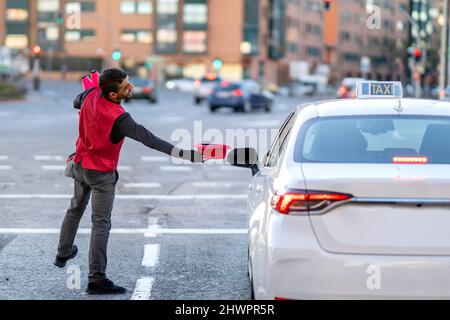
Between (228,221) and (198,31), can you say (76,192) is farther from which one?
(198,31)

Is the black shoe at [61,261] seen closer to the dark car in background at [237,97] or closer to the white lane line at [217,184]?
the white lane line at [217,184]

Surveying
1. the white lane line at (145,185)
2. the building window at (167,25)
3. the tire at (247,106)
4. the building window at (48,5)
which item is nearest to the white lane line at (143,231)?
the white lane line at (145,185)

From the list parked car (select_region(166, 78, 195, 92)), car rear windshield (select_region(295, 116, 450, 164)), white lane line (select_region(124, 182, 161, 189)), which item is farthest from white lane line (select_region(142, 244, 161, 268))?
parked car (select_region(166, 78, 195, 92))

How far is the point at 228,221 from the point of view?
11016 mm

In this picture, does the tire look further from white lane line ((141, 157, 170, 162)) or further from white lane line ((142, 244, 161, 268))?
white lane line ((142, 244, 161, 268))

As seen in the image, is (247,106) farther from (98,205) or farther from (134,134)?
(134,134)

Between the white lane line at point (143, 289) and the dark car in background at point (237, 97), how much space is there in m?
36.3

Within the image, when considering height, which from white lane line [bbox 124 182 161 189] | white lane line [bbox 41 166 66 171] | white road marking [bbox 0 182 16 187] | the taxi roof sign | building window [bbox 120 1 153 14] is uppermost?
building window [bbox 120 1 153 14]

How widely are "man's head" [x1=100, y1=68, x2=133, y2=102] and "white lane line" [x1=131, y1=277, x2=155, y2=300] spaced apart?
1.42 meters

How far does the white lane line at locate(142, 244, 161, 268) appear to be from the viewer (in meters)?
8.39

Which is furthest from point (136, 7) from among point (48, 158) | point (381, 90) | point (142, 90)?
point (381, 90)

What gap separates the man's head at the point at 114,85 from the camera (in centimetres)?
689

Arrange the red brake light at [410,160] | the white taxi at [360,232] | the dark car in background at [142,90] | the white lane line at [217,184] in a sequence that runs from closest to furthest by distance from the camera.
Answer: the white taxi at [360,232] < the red brake light at [410,160] < the white lane line at [217,184] < the dark car in background at [142,90]

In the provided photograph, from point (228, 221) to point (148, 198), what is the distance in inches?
93.6
